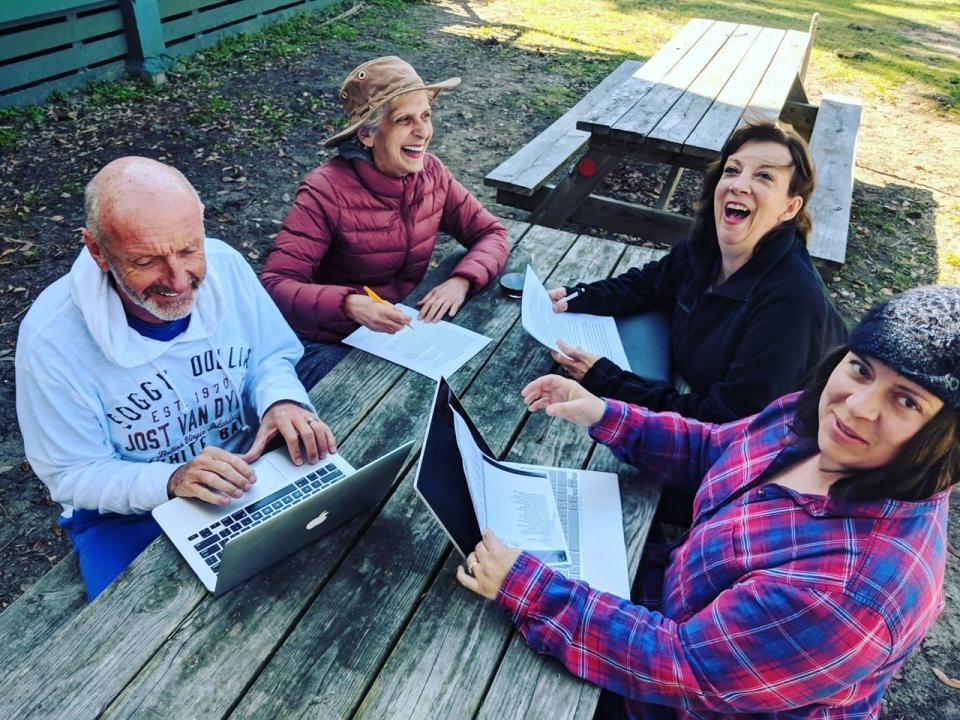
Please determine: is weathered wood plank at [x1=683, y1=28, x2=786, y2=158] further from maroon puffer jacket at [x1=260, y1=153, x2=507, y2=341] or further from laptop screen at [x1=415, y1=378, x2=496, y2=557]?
laptop screen at [x1=415, y1=378, x2=496, y2=557]

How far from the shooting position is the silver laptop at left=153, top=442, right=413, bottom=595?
1454 mm

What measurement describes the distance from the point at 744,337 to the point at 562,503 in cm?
88

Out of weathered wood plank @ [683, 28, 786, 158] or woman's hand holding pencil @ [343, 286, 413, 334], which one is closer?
woman's hand holding pencil @ [343, 286, 413, 334]

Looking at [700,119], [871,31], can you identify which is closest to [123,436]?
[700,119]

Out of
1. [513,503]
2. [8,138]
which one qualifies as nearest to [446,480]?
[513,503]

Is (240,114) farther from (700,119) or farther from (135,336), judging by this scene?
(135,336)

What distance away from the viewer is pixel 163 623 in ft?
4.75

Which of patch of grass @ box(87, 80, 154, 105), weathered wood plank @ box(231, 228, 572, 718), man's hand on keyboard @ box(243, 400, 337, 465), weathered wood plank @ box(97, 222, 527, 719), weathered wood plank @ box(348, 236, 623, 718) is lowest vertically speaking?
patch of grass @ box(87, 80, 154, 105)

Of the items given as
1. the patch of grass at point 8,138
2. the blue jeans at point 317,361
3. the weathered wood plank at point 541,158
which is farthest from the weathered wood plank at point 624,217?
the patch of grass at point 8,138

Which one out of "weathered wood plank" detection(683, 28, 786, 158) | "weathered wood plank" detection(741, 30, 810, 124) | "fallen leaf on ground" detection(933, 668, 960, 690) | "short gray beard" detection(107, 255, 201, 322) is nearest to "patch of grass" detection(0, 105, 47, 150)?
"short gray beard" detection(107, 255, 201, 322)

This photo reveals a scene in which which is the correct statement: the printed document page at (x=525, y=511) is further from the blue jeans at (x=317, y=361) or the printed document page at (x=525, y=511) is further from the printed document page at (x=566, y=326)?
the blue jeans at (x=317, y=361)

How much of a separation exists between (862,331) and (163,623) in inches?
60.8

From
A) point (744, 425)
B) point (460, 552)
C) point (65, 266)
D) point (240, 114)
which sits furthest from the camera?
point (240, 114)

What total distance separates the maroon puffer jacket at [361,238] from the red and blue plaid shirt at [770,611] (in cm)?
149
